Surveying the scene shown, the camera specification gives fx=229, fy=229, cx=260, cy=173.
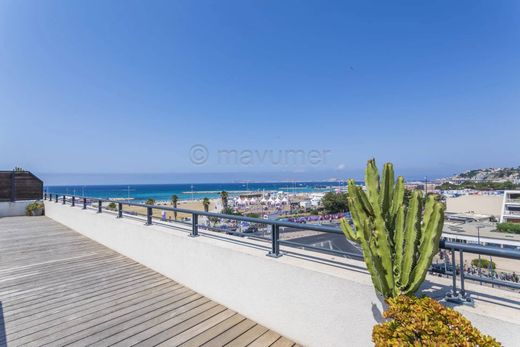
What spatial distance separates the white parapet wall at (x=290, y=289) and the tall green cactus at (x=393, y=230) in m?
0.34

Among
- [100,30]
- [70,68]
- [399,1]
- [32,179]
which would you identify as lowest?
[32,179]

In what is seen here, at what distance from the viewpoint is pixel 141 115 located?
1638 cm

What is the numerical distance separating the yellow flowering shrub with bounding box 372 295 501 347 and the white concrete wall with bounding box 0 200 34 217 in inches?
595

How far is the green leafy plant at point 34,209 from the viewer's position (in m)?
10.4

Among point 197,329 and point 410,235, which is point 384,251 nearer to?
point 410,235

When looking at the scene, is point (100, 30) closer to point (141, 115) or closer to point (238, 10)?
point (238, 10)

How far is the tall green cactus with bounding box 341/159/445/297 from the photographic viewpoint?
4.64 feet

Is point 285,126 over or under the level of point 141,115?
over

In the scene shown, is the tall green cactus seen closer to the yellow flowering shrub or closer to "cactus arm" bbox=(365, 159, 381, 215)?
"cactus arm" bbox=(365, 159, 381, 215)

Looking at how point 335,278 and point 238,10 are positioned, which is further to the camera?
point 238,10

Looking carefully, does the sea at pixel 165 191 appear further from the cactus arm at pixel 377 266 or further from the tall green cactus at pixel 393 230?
the cactus arm at pixel 377 266

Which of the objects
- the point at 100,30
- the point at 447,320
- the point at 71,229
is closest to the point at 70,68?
the point at 100,30

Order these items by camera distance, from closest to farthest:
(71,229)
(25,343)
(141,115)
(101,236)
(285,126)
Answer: (25,343) → (101,236) → (71,229) → (141,115) → (285,126)

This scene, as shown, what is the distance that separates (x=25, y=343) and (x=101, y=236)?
155 inches
